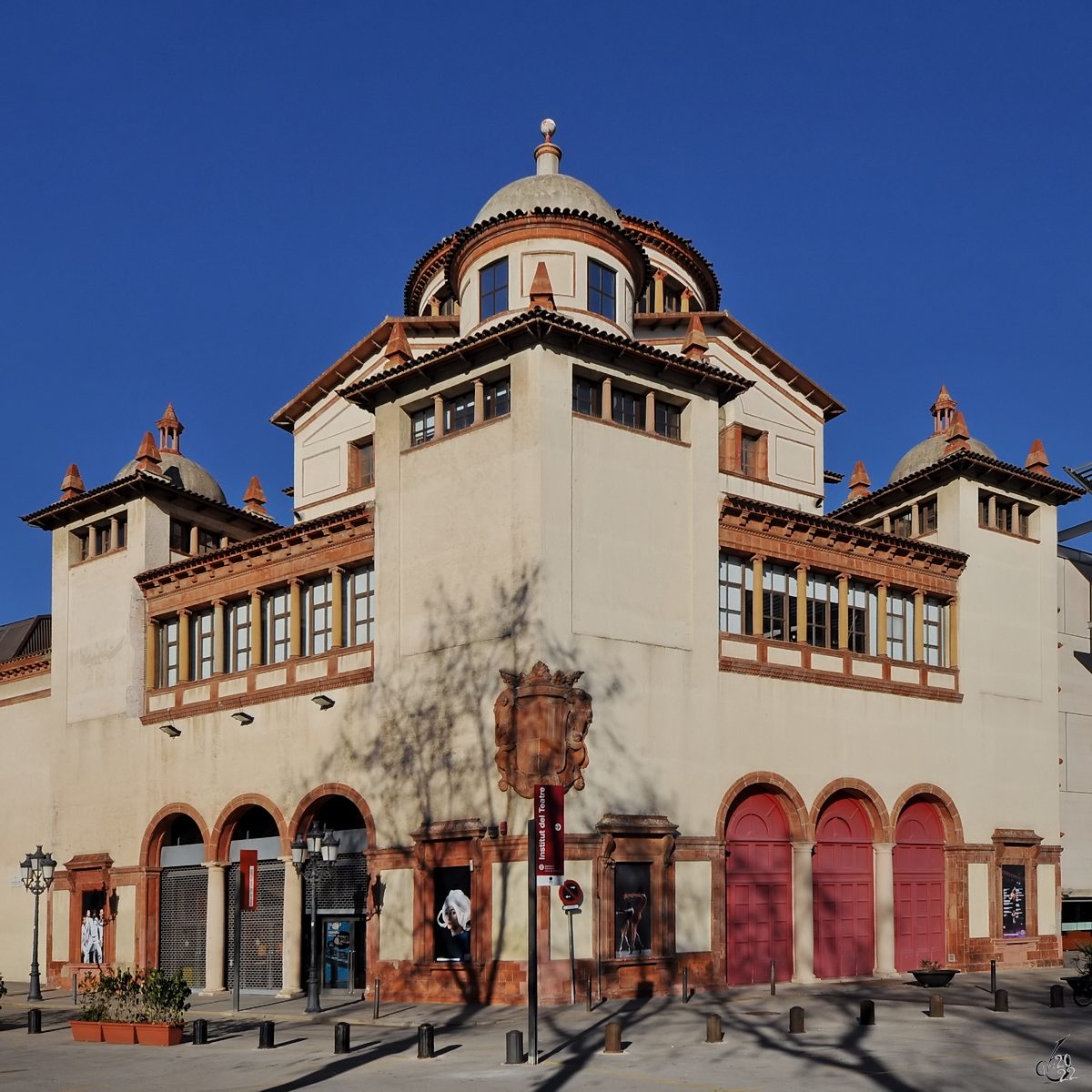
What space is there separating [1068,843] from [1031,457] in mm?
13034

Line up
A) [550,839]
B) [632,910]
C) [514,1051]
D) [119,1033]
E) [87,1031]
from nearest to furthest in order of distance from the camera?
[514,1051], [550,839], [119,1033], [87,1031], [632,910]

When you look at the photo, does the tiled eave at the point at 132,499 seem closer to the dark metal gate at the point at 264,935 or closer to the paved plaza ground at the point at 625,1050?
the dark metal gate at the point at 264,935

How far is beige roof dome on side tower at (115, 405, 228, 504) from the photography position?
157 ft

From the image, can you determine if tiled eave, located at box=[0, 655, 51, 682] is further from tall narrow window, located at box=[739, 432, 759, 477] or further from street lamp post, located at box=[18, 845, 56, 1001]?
tall narrow window, located at box=[739, 432, 759, 477]

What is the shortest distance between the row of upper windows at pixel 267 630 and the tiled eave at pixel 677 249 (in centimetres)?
1643

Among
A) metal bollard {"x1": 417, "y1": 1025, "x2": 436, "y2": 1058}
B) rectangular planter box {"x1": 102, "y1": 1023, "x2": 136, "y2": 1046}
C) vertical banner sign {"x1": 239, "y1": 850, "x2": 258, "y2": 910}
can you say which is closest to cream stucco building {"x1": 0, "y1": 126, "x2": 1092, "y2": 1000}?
vertical banner sign {"x1": 239, "y1": 850, "x2": 258, "y2": 910}

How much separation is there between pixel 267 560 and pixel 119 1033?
52.1 ft

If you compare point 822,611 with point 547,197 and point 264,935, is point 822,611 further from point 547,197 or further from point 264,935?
point 264,935

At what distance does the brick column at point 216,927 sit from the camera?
40.4 metres

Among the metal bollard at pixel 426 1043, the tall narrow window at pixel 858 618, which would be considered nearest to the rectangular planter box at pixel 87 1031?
the metal bollard at pixel 426 1043

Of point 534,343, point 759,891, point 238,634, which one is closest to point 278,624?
point 238,634

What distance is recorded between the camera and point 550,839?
24734mm

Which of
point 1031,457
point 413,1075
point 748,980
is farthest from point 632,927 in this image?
point 1031,457

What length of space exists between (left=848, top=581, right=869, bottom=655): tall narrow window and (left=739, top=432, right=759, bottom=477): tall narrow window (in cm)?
551
